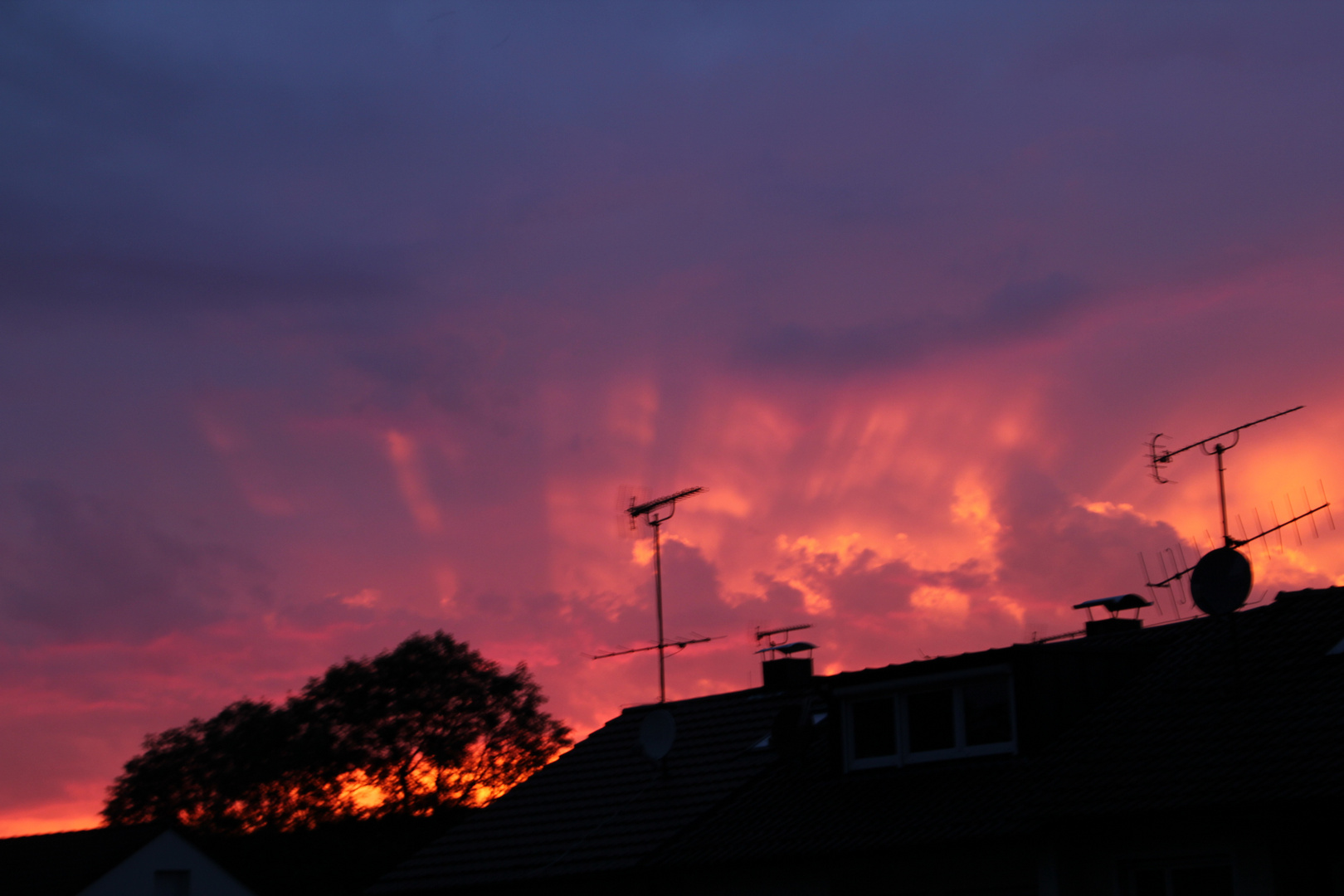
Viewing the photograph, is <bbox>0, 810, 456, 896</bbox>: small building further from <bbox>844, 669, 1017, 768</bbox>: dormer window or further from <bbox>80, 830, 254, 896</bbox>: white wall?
<bbox>844, 669, 1017, 768</bbox>: dormer window

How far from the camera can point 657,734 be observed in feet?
87.3

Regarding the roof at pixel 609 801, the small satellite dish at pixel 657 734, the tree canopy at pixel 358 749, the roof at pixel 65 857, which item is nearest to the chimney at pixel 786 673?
the roof at pixel 609 801

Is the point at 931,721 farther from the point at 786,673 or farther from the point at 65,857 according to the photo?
the point at 65,857

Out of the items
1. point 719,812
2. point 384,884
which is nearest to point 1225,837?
point 719,812

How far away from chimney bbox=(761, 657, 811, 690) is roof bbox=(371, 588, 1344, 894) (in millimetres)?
828

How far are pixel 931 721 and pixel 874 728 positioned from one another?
110cm

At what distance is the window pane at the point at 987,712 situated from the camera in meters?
20.9

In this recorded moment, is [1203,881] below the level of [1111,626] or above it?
below

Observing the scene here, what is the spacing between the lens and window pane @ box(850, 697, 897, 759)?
2231 cm

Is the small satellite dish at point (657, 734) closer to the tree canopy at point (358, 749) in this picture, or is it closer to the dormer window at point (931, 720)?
the dormer window at point (931, 720)

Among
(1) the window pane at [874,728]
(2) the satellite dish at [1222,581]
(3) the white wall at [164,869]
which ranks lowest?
(3) the white wall at [164,869]

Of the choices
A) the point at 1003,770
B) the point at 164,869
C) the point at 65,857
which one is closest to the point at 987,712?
the point at 1003,770

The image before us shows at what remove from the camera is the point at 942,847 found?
60.0 ft

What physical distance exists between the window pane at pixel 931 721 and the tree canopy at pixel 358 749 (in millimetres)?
43377
